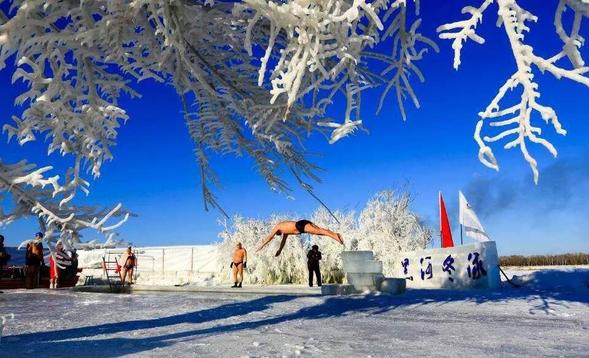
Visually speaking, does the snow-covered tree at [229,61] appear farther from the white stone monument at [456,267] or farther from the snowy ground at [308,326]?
the white stone monument at [456,267]

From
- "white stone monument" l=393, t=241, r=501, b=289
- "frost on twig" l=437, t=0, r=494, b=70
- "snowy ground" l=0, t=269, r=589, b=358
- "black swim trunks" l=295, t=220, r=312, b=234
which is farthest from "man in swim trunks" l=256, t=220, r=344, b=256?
"frost on twig" l=437, t=0, r=494, b=70

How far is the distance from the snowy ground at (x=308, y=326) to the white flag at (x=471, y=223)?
4243 millimetres

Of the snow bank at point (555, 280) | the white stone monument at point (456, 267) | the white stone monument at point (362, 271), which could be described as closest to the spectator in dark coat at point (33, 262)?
the white stone monument at point (362, 271)

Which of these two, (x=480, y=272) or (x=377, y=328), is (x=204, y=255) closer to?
(x=480, y=272)

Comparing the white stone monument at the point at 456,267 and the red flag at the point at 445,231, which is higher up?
the red flag at the point at 445,231

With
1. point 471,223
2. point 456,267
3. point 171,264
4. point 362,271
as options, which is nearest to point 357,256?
point 362,271

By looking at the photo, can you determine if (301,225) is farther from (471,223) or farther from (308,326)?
(471,223)

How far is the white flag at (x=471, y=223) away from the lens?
15.6 meters

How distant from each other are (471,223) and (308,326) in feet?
33.1

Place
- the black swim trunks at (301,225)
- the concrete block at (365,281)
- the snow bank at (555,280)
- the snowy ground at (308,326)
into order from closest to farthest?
the snowy ground at (308,326)
the black swim trunks at (301,225)
the concrete block at (365,281)
the snow bank at (555,280)

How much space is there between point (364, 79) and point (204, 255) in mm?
26694

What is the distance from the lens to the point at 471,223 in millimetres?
15844

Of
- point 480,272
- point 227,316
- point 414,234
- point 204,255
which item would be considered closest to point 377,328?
point 227,316

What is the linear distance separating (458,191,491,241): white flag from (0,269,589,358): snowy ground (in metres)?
4.24
